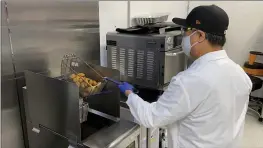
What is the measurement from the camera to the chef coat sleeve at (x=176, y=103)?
1033mm

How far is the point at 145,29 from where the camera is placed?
189cm

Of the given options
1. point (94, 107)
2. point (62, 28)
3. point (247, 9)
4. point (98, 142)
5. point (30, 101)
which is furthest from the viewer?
point (247, 9)

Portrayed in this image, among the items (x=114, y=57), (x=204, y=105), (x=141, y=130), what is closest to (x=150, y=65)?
(x=114, y=57)

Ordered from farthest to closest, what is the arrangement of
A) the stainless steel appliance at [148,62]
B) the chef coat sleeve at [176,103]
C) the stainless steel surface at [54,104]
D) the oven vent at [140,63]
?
the oven vent at [140,63] < the stainless steel appliance at [148,62] < the stainless steel surface at [54,104] < the chef coat sleeve at [176,103]

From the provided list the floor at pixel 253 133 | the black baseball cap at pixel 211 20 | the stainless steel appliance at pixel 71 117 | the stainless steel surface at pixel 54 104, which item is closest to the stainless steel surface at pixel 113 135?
the stainless steel appliance at pixel 71 117

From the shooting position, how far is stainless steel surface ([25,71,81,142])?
118cm

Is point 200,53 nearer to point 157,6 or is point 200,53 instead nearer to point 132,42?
point 132,42

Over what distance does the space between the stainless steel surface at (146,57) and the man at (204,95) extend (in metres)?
0.52

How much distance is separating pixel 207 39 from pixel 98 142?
82 cm

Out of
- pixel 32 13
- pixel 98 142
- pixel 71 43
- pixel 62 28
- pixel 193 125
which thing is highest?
pixel 32 13

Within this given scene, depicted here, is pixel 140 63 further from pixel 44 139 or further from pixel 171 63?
pixel 44 139

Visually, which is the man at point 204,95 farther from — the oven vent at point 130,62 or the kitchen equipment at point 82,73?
the oven vent at point 130,62

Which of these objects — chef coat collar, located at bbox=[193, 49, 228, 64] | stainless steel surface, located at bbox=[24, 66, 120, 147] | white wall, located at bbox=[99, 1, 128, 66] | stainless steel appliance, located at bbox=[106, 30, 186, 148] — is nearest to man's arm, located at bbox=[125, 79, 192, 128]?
Result: chef coat collar, located at bbox=[193, 49, 228, 64]

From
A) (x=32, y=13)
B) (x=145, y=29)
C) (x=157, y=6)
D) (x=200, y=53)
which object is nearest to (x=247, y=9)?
(x=157, y=6)
